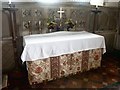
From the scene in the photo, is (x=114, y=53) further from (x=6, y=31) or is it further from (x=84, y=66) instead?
(x=6, y=31)

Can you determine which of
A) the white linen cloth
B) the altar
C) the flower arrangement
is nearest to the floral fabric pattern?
the altar

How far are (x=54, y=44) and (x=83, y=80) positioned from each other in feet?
2.93

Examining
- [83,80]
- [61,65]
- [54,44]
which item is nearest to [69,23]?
[54,44]

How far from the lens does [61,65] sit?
2730 mm

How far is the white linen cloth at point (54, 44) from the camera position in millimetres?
2397

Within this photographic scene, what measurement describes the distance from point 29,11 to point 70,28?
94 centimetres

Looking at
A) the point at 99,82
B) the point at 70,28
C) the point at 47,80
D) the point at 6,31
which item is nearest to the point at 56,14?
the point at 70,28

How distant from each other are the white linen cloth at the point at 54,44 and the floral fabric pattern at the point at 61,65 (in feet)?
0.33

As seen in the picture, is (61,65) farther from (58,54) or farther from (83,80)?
(83,80)

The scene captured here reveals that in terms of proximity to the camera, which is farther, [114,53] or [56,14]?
[114,53]

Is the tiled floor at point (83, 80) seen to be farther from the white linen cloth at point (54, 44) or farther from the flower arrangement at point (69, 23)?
the flower arrangement at point (69, 23)

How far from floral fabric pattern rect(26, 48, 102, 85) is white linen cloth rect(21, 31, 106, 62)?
0.33 ft

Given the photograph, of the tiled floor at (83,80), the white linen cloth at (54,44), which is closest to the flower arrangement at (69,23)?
the white linen cloth at (54,44)

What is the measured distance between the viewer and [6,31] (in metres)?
2.80
